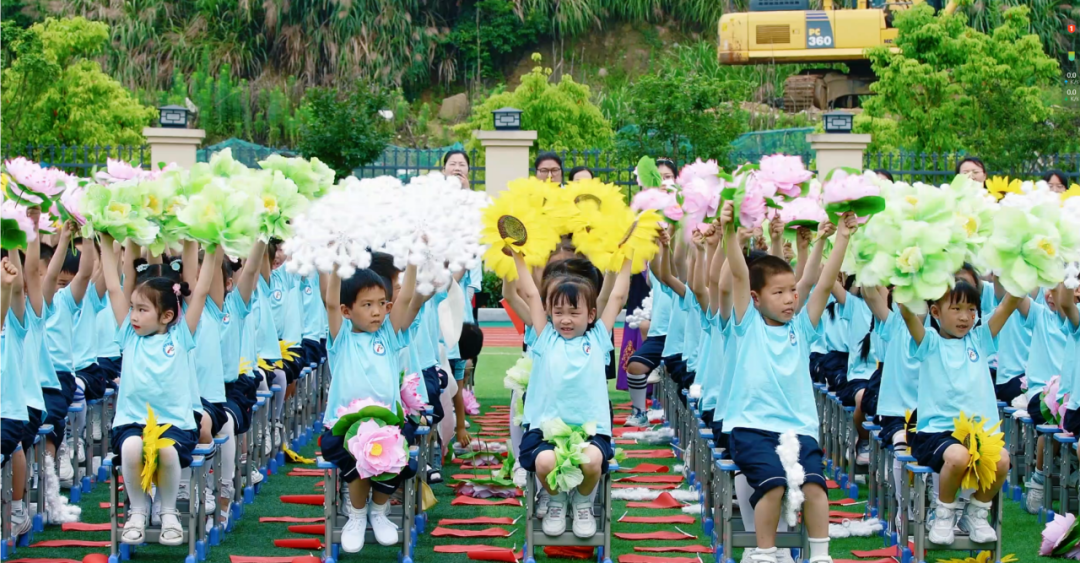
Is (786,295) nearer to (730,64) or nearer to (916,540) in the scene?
(916,540)

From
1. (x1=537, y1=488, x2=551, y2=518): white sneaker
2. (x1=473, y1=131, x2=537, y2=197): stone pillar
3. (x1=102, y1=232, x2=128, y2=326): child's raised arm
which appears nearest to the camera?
(x1=537, y1=488, x2=551, y2=518): white sneaker

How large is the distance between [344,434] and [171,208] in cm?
145

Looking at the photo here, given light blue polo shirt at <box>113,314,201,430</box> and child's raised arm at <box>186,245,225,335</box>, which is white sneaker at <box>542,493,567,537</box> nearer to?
light blue polo shirt at <box>113,314,201,430</box>

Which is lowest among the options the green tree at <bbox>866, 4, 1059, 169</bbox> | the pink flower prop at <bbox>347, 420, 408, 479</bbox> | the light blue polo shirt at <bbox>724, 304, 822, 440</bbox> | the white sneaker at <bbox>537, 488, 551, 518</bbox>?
the white sneaker at <bbox>537, 488, 551, 518</bbox>

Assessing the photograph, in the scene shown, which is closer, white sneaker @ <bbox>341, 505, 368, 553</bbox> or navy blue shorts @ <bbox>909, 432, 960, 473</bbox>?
navy blue shorts @ <bbox>909, 432, 960, 473</bbox>

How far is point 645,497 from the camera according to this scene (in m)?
7.18

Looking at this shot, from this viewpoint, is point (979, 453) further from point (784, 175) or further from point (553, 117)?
point (553, 117)

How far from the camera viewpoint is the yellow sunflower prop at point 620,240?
5.95 meters

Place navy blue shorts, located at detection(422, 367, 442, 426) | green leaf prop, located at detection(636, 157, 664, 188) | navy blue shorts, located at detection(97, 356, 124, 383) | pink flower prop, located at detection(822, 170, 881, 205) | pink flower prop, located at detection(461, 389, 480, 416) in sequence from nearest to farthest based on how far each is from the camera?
pink flower prop, located at detection(822, 170, 881, 205)
green leaf prop, located at detection(636, 157, 664, 188)
navy blue shorts, located at detection(422, 367, 442, 426)
navy blue shorts, located at detection(97, 356, 124, 383)
pink flower prop, located at detection(461, 389, 480, 416)

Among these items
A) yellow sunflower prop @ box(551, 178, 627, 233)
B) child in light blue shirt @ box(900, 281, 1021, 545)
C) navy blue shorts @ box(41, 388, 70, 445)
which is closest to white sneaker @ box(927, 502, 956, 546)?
child in light blue shirt @ box(900, 281, 1021, 545)

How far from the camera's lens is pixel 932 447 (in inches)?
221

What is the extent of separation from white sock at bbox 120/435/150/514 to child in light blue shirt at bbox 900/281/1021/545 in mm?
3407

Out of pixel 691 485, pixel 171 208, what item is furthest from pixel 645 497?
pixel 171 208

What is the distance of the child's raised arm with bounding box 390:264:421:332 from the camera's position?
5837mm
